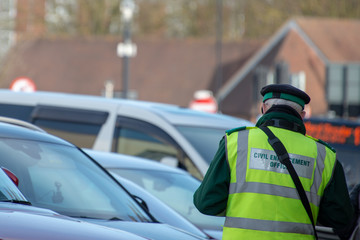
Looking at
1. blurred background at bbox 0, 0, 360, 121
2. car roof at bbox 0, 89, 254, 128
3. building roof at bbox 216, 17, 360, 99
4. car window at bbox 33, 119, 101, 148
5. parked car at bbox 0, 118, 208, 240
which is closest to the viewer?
parked car at bbox 0, 118, 208, 240

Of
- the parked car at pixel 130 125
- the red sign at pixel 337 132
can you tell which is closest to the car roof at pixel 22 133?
the parked car at pixel 130 125

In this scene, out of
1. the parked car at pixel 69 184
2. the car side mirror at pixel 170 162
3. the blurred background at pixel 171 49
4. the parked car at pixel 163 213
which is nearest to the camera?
the parked car at pixel 69 184

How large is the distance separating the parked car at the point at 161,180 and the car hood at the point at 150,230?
5.71ft

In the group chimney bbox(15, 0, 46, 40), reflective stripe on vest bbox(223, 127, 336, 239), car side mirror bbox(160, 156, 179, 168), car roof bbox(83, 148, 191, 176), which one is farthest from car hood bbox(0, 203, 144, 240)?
chimney bbox(15, 0, 46, 40)

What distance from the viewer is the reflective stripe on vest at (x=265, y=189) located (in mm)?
4453

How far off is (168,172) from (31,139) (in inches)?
88.6

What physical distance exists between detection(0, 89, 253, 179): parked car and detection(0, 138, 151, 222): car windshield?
122 inches

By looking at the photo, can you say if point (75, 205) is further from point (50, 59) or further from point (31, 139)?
point (50, 59)

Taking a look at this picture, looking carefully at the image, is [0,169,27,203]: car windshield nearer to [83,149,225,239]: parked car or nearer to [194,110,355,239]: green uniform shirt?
[194,110,355,239]: green uniform shirt

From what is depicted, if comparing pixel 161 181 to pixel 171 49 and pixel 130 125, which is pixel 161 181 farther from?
pixel 171 49

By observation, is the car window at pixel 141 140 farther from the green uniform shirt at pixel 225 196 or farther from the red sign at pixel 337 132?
the green uniform shirt at pixel 225 196

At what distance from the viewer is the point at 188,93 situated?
49.4m

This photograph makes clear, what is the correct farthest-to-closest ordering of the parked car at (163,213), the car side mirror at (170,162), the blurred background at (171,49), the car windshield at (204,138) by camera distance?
the blurred background at (171,49)
the car windshield at (204,138)
the car side mirror at (170,162)
the parked car at (163,213)

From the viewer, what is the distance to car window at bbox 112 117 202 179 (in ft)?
31.2
